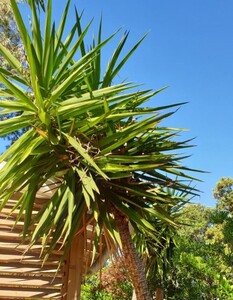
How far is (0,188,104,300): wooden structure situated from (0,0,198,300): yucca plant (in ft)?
0.54

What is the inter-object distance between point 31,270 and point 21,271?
0.08m

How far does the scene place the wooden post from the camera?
314 cm

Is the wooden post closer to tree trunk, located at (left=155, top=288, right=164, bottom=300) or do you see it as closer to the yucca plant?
the yucca plant

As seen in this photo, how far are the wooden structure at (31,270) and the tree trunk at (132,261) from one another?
1.21ft

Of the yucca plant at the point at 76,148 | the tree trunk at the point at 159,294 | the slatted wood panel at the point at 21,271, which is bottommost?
the slatted wood panel at the point at 21,271

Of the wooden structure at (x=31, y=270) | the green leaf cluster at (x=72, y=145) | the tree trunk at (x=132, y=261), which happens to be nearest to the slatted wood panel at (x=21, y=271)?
the wooden structure at (x=31, y=270)

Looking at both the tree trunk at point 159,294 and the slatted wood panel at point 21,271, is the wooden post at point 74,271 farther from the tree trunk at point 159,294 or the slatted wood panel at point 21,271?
the tree trunk at point 159,294

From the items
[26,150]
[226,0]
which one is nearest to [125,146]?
[26,150]

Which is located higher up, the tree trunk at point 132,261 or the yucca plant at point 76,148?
the yucca plant at point 76,148

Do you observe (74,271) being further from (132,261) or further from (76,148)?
(76,148)

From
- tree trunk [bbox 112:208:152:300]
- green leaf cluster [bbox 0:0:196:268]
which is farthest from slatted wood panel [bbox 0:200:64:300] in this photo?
tree trunk [bbox 112:208:152:300]

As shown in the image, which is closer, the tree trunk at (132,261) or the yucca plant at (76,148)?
the yucca plant at (76,148)

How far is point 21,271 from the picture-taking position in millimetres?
3012

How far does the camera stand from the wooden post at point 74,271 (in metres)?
3.14
